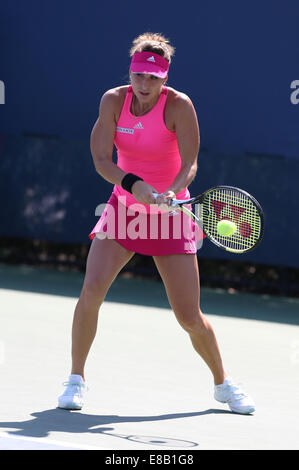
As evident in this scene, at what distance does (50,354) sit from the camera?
5.98m

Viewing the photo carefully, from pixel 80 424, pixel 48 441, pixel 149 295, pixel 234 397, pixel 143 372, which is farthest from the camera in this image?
pixel 149 295

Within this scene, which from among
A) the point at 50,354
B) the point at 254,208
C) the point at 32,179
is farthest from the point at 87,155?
the point at 254,208

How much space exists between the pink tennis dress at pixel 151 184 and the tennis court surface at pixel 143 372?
0.77m

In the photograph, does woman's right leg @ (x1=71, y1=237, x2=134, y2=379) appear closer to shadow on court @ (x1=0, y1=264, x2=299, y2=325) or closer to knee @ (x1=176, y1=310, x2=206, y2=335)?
knee @ (x1=176, y1=310, x2=206, y2=335)

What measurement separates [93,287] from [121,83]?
165 inches

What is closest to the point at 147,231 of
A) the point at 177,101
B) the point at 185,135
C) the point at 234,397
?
the point at 185,135

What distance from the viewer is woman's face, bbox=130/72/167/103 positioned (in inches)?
181

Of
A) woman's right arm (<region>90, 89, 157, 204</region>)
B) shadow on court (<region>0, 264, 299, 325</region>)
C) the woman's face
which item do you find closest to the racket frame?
woman's right arm (<region>90, 89, 157, 204</region>)

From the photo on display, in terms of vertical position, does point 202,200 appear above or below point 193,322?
above

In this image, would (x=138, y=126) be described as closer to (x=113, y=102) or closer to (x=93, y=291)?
(x=113, y=102)

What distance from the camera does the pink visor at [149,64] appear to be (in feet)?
15.0

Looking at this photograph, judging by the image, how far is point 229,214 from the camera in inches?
185
